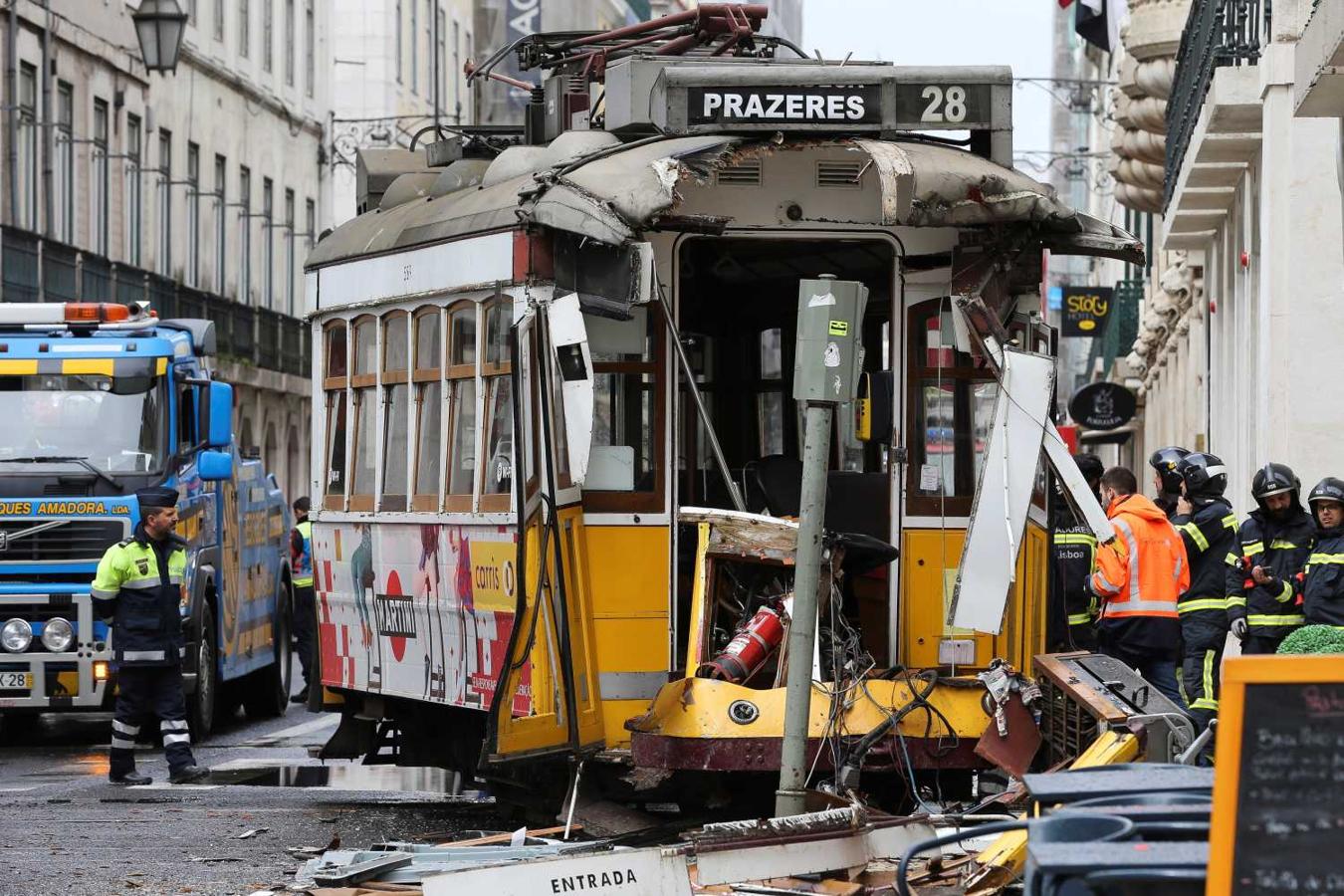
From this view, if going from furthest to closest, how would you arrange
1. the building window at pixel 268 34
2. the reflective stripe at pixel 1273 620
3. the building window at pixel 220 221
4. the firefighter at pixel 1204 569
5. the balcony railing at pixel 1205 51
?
the building window at pixel 268 34 < the building window at pixel 220 221 < the balcony railing at pixel 1205 51 < the firefighter at pixel 1204 569 < the reflective stripe at pixel 1273 620

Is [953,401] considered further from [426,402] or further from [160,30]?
[160,30]

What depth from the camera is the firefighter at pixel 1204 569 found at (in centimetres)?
1348

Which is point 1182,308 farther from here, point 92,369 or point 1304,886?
point 1304,886

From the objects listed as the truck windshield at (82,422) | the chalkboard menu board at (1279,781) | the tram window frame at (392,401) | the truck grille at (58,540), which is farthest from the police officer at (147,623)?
the chalkboard menu board at (1279,781)

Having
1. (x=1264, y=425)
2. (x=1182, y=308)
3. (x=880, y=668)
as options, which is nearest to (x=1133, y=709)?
(x=880, y=668)

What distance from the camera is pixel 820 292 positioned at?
1030cm

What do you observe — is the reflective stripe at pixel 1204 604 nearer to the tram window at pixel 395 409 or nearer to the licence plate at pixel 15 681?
the tram window at pixel 395 409

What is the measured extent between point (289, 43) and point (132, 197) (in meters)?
10.3

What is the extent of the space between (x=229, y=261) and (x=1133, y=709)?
3789 centimetres

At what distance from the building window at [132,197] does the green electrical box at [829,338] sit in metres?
30.7

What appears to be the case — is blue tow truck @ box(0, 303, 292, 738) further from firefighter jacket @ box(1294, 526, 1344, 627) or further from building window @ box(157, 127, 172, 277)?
building window @ box(157, 127, 172, 277)

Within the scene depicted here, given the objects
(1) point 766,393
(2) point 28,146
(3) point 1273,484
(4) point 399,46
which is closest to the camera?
(3) point 1273,484

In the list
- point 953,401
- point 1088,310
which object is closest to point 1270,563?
point 953,401

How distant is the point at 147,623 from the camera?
15852mm
